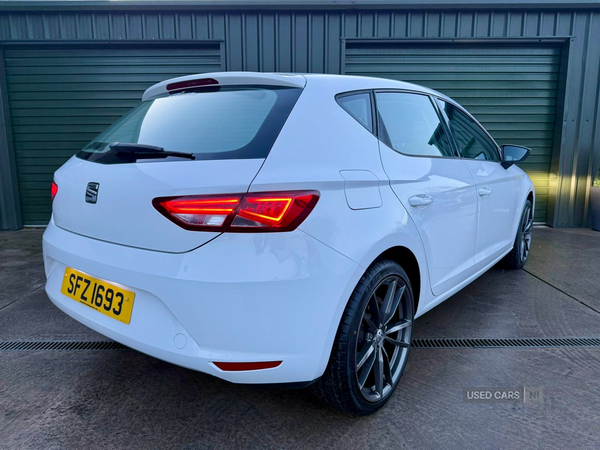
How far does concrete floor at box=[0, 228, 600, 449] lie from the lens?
1.91 m

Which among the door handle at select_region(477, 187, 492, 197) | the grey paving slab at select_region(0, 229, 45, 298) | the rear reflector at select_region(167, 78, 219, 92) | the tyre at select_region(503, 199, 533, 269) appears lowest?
the grey paving slab at select_region(0, 229, 45, 298)

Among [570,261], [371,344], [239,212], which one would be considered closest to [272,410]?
[371,344]

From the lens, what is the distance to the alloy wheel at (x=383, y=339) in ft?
6.56

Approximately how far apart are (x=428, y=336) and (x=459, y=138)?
1.31 meters

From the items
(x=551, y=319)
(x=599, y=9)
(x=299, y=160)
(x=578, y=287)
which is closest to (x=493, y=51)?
(x=599, y=9)

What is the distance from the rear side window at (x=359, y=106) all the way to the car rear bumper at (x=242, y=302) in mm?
708

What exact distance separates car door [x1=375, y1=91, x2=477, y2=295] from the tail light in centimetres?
64

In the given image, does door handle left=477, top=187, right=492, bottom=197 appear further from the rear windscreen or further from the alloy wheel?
the rear windscreen

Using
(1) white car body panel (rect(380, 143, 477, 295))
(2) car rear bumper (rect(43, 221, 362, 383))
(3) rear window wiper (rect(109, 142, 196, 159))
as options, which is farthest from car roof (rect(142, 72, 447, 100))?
(2) car rear bumper (rect(43, 221, 362, 383))

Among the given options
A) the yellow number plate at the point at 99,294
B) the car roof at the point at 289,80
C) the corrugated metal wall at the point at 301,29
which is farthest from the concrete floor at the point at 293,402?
the corrugated metal wall at the point at 301,29

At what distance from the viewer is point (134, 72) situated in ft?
21.7

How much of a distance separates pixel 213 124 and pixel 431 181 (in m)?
1.17

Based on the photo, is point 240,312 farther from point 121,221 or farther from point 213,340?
point 121,221

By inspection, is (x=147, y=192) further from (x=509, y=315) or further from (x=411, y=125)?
(x=509, y=315)
